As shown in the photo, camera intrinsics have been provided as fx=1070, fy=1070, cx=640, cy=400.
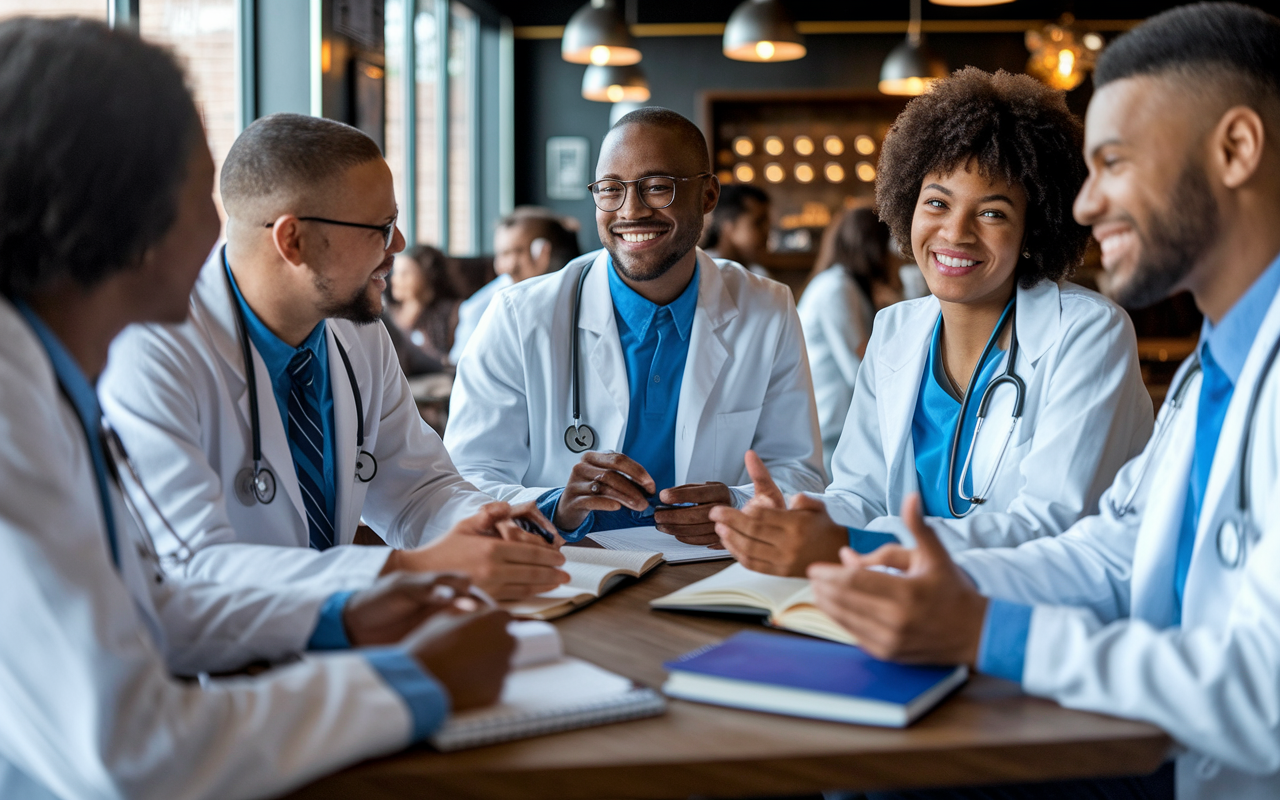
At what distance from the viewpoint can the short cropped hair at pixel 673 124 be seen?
107 inches

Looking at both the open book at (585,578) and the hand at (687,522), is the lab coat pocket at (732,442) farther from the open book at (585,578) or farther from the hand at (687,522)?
the open book at (585,578)

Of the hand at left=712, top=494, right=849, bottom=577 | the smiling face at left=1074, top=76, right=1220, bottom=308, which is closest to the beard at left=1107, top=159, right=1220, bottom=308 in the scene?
the smiling face at left=1074, top=76, right=1220, bottom=308

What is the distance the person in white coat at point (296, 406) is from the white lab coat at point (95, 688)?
0.47 m

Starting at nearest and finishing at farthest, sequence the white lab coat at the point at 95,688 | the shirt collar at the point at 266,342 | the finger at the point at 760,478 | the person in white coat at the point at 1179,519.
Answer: the white lab coat at the point at 95,688 < the person in white coat at the point at 1179,519 < the finger at the point at 760,478 < the shirt collar at the point at 266,342

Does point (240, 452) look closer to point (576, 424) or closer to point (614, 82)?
point (576, 424)

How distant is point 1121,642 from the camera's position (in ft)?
4.03

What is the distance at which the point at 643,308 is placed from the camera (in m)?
2.74

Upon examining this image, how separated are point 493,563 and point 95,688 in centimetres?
65

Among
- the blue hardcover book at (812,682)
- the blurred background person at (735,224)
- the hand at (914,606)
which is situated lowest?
the blue hardcover book at (812,682)

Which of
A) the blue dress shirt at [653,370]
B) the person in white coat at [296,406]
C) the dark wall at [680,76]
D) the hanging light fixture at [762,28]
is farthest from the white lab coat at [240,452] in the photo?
the dark wall at [680,76]

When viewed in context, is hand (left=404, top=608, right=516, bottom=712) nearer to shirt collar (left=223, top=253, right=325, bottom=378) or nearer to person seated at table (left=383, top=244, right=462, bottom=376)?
shirt collar (left=223, top=253, right=325, bottom=378)

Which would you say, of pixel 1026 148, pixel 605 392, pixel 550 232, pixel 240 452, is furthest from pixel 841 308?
pixel 240 452

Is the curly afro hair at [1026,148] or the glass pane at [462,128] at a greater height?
the glass pane at [462,128]

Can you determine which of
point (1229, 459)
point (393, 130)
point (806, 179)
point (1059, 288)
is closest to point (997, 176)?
point (1059, 288)
